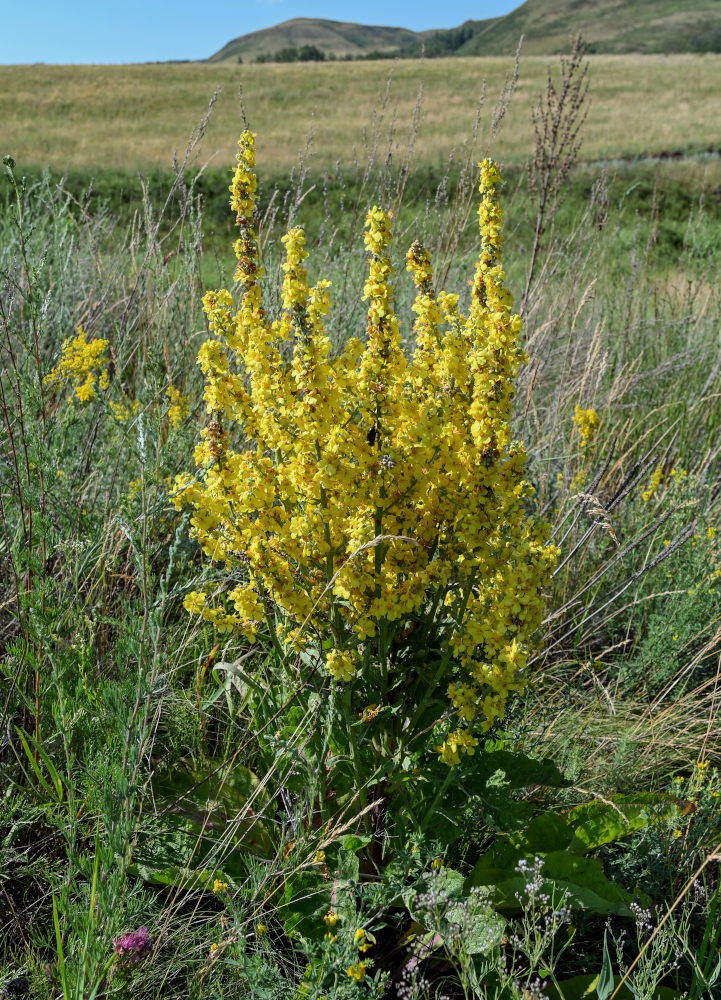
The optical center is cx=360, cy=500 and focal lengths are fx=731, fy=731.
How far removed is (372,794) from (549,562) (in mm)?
699

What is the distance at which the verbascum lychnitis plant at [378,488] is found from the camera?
1.40 m

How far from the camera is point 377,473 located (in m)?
1.43

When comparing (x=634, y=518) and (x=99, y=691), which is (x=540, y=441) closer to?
(x=634, y=518)

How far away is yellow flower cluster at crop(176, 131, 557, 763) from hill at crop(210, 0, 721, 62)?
100230mm

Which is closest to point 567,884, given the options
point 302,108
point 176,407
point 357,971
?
point 357,971

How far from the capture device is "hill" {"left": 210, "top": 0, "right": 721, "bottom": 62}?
11650cm

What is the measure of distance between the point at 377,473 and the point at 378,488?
3 cm

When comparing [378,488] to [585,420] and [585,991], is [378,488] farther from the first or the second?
[585,420]

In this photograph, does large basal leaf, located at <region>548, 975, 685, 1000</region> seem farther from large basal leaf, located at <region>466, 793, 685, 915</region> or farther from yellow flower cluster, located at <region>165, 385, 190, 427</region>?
yellow flower cluster, located at <region>165, 385, 190, 427</region>

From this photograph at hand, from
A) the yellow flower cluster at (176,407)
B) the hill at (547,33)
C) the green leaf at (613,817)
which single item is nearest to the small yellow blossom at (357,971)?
the green leaf at (613,817)

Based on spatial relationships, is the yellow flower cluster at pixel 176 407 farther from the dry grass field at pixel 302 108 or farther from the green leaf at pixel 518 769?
the dry grass field at pixel 302 108

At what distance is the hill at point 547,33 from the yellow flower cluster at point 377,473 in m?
100

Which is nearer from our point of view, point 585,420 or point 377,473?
point 377,473

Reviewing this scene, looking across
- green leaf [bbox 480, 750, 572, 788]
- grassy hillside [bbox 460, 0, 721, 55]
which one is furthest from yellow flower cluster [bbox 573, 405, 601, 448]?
grassy hillside [bbox 460, 0, 721, 55]
